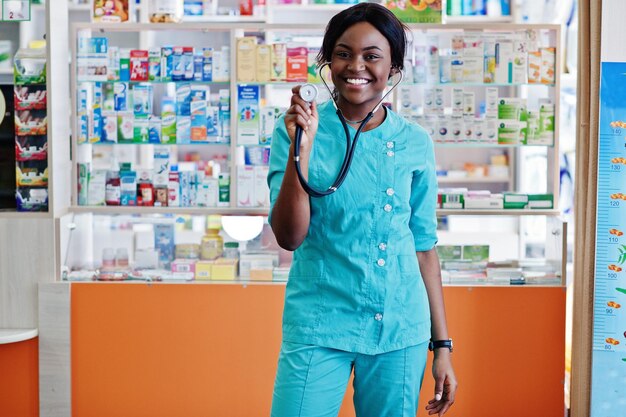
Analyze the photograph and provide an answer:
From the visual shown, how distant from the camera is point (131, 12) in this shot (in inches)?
181

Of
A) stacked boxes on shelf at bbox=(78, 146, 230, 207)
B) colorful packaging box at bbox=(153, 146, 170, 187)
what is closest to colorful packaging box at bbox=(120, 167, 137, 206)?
stacked boxes on shelf at bbox=(78, 146, 230, 207)

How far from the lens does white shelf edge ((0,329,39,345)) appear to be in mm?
4230

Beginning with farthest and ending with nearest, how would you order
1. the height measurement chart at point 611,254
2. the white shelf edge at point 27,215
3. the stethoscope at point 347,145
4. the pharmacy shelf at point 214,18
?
the pharmacy shelf at point 214,18 → the white shelf edge at point 27,215 → the height measurement chart at point 611,254 → the stethoscope at point 347,145

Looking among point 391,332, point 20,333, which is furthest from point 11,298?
point 391,332

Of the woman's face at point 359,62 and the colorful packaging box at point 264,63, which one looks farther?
the colorful packaging box at point 264,63

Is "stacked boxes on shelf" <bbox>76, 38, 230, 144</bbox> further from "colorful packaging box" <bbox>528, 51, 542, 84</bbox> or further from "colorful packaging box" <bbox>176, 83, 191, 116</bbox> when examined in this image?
"colorful packaging box" <bbox>528, 51, 542, 84</bbox>

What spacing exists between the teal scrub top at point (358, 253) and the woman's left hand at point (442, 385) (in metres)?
0.11

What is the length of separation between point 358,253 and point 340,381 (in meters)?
0.29

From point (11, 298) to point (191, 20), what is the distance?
1.76 m

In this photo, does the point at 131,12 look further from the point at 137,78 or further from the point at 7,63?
the point at 7,63

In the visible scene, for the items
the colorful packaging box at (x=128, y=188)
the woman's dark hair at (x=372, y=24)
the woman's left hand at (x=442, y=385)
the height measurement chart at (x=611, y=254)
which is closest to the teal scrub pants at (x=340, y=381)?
the woman's left hand at (x=442, y=385)

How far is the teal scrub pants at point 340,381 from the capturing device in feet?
6.47

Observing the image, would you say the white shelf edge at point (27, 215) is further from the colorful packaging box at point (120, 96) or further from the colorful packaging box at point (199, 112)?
the colorful packaging box at point (199, 112)

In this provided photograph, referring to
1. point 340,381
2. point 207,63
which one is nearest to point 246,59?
point 207,63
